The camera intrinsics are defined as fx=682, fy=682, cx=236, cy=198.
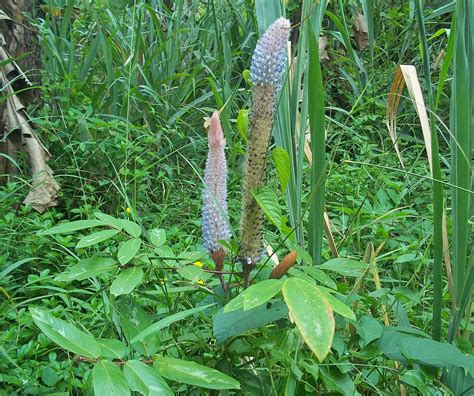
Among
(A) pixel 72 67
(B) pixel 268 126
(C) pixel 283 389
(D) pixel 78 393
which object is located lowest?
(D) pixel 78 393

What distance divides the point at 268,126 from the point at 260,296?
1.12 feet

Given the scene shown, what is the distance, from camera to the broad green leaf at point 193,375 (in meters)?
1.02

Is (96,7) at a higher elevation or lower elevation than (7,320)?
higher

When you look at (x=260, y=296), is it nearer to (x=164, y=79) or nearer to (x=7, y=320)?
(x=7, y=320)

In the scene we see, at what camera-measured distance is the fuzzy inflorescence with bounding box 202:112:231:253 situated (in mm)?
1245

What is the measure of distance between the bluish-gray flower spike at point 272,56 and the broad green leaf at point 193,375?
18.9 inches

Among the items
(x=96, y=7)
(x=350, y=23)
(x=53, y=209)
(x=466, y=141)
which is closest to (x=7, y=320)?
(x=53, y=209)

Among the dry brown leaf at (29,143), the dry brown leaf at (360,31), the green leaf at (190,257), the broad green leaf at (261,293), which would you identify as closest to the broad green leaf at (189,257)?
the green leaf at (190,257)

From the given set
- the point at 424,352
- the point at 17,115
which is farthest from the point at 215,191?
the point at 17,115

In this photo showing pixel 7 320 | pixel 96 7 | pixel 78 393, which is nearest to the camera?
pixel 78 393

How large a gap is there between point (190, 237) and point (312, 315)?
1531 millimetres

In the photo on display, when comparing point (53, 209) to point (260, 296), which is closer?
point (260, 296)

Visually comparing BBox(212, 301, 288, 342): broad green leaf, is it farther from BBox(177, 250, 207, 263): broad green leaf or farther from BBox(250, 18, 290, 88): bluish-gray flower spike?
BBox(250, 18, 290, 88): bluish-gray flower spike

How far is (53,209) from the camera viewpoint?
103 inches
